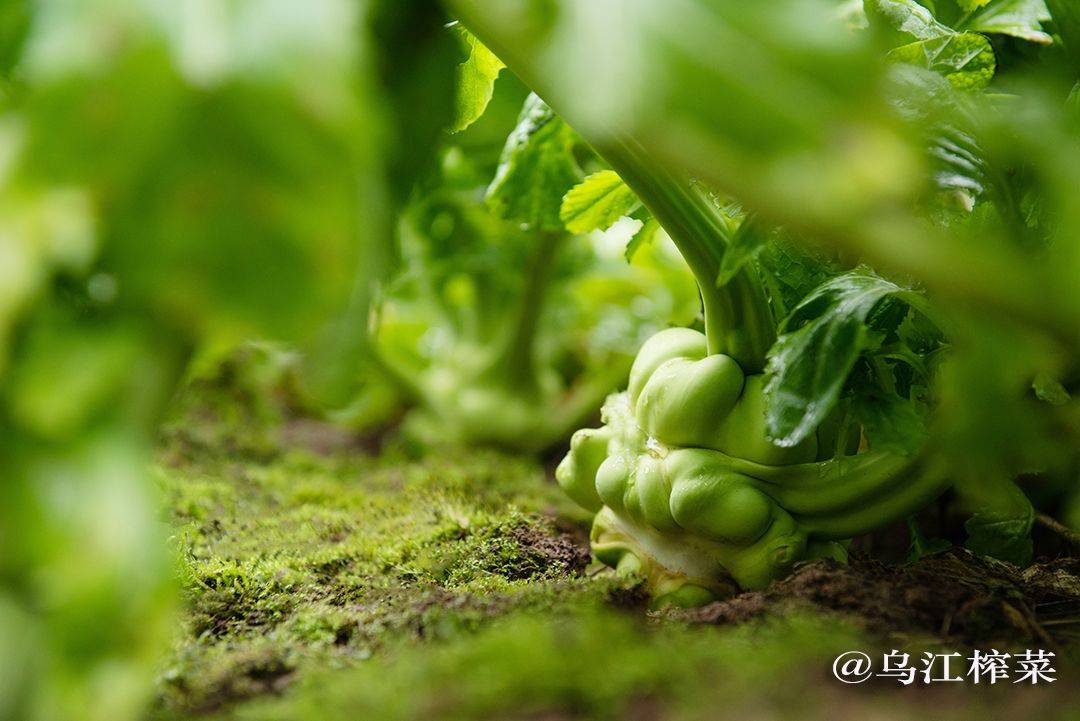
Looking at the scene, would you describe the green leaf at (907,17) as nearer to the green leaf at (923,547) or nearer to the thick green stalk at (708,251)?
the thick green stalk at (708,251)

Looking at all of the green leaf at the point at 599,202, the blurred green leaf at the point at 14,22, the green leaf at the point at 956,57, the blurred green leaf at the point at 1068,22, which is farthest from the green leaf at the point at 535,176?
the blurred green leaf at the point at 14,22

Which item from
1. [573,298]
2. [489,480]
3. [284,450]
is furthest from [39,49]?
[573,298]

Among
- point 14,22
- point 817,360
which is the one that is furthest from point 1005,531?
point 14,22

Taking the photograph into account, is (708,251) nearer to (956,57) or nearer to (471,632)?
(956,57)

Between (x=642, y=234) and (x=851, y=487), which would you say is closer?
(x=851, y=487)

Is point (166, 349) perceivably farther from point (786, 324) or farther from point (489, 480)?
point (489, 480)
